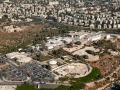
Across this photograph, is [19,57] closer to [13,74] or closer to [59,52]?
[13,74]

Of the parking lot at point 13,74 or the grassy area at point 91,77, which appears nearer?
the grassy area at point 91,77

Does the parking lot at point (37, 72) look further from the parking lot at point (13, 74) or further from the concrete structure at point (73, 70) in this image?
the concrete structure at point (73, 70)

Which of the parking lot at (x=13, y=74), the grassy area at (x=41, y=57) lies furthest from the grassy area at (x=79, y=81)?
the grassy area at (x=41, y=57)

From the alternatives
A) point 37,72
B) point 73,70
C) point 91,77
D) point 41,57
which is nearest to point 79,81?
point 91,77

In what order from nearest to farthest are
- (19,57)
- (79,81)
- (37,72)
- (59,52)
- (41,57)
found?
(79,81)
(37,72)
(19,57)
(41,57)
(59,52)

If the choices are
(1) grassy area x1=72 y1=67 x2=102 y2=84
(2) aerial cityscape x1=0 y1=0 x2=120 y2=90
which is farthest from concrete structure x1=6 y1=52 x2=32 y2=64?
(1) grassy area x1=72 y1=67 x2=102 y2=84

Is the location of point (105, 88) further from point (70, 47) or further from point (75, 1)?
point (75, 1)

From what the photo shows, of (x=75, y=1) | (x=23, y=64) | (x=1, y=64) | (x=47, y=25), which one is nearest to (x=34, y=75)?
(x=23, y=64)

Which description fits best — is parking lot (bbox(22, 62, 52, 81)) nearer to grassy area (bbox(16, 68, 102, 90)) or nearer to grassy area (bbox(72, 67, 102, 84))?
grassy area (bbox(16, 68, 102, 90))
